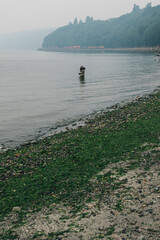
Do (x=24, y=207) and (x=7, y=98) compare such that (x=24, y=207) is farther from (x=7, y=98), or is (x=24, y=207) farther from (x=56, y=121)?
(x=7, y=98)

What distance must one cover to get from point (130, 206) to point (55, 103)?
88.4 ft

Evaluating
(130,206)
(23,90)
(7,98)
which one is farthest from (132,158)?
(23,90)

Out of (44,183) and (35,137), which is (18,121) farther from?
(44,183)

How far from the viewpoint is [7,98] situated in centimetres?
3909

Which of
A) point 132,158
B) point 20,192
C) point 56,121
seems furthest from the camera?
point 56,121

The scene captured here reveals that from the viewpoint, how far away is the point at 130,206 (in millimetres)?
8898

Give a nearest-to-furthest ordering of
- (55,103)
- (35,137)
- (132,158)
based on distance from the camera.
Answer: (132,158) < (35,137) < (55,103)

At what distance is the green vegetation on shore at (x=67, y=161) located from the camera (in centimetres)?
1010

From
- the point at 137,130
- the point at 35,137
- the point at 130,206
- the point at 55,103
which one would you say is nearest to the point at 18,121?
the point at 35,137

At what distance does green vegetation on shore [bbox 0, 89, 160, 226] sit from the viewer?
1010 centimetres

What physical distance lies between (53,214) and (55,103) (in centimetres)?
2662

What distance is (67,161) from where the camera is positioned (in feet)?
44.2

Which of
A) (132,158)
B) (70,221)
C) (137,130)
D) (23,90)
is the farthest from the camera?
(23,90)

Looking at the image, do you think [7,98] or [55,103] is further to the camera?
[7,98]
